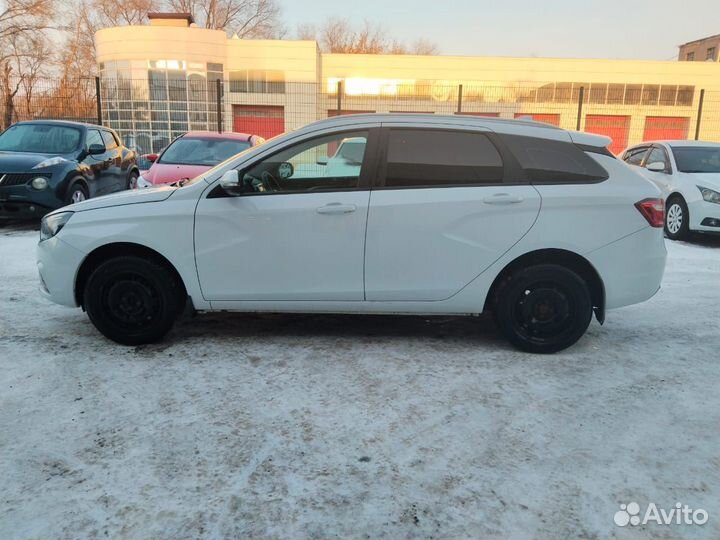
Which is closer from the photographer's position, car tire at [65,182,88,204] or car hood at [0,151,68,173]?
car hood at [0,151,68,173]

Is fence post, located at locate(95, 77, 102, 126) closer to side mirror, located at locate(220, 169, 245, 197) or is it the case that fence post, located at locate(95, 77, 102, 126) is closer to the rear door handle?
side mirror, located at locate(220, 169, 245, 197)

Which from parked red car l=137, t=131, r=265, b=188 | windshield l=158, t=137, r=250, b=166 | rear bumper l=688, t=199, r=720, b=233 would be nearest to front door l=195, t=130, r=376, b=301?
parked red car l=137, t=131, r=265, b=188

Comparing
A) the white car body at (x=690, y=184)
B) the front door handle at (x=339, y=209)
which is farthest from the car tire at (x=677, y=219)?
the front door handle at (x=339, y=209)

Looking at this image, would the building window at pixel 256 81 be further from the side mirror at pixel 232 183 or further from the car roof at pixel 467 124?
the side mirror at pixel 232 183

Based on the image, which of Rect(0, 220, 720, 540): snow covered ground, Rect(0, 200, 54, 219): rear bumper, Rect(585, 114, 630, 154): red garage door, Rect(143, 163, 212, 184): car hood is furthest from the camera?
Rect(585, 114, 630, 154): red garage door

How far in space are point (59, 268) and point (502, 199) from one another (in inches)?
128

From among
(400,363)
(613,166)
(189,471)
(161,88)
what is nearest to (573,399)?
(400,363)

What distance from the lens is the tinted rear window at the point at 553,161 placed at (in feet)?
13.0

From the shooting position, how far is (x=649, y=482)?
256 centimetres

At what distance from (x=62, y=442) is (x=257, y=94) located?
140 feet

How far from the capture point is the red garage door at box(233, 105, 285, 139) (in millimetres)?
28956

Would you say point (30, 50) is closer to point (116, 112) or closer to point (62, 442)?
point (116, 112)

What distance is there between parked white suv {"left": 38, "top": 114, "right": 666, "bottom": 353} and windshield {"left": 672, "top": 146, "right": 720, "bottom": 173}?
6.37 m

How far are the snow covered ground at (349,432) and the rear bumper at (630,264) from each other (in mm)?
502
